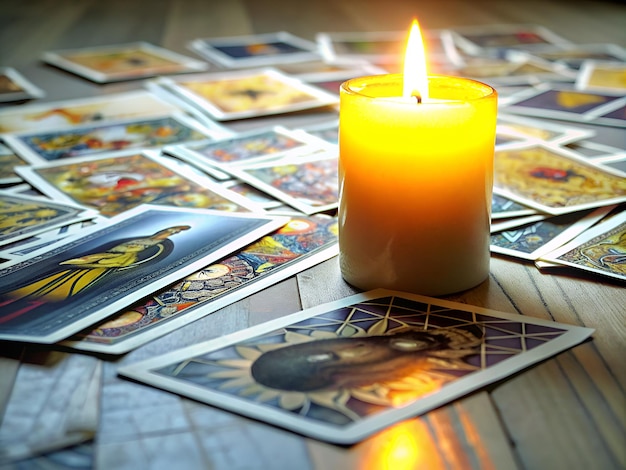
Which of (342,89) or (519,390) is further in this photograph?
(342,89)

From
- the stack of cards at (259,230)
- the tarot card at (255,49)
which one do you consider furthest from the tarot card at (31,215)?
the tarot card at (255,49)

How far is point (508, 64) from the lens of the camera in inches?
65.2

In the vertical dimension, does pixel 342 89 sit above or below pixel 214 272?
above

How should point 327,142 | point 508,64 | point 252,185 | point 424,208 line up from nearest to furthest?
→ point 424,208, point 252,185, point 327,142, point 508,64

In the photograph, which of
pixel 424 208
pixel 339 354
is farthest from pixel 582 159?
pixel 339 354

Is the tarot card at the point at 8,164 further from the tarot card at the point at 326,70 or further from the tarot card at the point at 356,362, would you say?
the tarot card at the point at 326,70

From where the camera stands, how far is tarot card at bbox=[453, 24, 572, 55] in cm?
185

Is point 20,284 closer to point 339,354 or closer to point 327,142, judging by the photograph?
point 339,354

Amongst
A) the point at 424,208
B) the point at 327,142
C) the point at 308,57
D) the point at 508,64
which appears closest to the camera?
the point at 424,208

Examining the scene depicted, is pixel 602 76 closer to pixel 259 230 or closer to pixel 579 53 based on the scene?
pixel 579 53

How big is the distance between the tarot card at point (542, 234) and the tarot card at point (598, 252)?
0.01m

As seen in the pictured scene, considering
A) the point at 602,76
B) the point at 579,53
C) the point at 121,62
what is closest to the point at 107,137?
the point at 121,62

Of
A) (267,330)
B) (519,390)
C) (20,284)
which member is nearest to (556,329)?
(519,390)

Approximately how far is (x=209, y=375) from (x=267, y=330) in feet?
0.25
